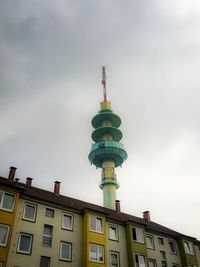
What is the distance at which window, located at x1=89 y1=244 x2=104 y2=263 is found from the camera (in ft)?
108

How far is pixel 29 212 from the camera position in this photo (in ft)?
104

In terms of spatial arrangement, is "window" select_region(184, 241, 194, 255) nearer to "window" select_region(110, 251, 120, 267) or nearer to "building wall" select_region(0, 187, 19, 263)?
"window" select_region(110, 251, 120, 267)

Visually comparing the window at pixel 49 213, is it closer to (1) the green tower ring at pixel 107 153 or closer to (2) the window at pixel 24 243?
(2) the window at pixel 24 243

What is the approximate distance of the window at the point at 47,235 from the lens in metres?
31.0

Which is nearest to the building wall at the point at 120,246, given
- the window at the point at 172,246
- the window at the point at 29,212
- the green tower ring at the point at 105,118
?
the window at the point at 172,246

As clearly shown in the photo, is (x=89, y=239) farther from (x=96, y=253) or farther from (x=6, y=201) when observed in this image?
(x=6, y=201)

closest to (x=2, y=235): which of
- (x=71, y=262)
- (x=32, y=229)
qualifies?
(x=32, y=229)

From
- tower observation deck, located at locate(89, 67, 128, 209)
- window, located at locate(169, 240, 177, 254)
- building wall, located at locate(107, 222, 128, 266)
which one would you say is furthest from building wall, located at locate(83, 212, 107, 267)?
tower observation deck, located at locate(89, 67, 128, 209)

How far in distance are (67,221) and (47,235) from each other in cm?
333

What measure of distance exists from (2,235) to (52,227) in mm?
5782

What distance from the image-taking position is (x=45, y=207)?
109 ft

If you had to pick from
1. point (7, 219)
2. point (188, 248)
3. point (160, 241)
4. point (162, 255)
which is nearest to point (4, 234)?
point (7, 219)

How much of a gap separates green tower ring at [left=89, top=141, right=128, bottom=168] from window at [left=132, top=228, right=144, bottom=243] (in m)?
30.4

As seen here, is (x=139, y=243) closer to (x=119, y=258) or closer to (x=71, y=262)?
(x=119, y=258)
